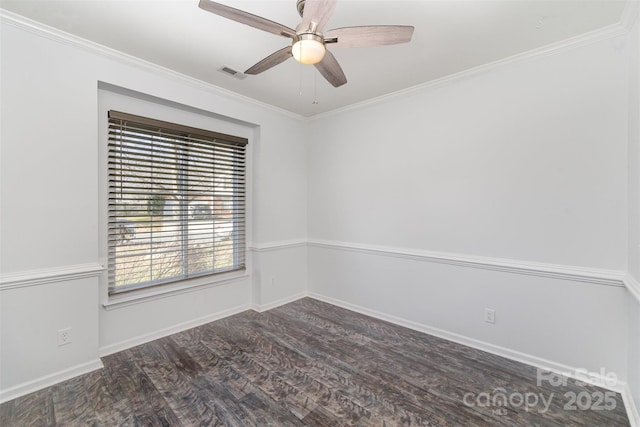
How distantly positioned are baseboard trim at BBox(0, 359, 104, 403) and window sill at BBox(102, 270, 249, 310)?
470mm

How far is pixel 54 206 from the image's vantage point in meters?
2.19

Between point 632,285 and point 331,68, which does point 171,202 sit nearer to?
point 331,68

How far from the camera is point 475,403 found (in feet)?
6.42

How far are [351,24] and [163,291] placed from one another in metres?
2.97

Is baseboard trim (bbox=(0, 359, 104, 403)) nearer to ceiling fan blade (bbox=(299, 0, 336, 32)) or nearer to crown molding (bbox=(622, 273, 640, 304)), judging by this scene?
ceiling fan blade (bbox=(299, 0, 336, 32))

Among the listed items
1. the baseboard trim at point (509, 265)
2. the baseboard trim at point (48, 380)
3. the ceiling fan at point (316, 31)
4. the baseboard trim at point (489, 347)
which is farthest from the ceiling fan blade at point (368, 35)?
the baseboard trim at point (48, 380)

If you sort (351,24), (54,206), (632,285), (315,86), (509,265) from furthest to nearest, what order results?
(315,86) → (509,265) → (54,206) → (351,24) → (632,285)

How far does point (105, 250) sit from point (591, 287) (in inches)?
157

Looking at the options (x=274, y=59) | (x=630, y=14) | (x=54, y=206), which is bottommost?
(x=54, y=206)

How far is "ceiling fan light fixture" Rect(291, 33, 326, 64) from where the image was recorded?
1.57 m

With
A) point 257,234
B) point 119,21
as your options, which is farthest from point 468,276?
point 119,21

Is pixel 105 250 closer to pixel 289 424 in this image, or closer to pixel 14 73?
pixel 14 73

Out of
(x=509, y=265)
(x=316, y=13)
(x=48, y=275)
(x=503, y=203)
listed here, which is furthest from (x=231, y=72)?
(x=509, y=265)

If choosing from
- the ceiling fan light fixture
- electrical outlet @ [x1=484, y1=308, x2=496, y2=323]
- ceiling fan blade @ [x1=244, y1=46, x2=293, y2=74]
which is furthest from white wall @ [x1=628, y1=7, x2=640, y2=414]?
ceiling fan blade @ [x1=244, y1=46, x2=293, y2=74]
